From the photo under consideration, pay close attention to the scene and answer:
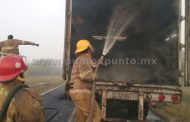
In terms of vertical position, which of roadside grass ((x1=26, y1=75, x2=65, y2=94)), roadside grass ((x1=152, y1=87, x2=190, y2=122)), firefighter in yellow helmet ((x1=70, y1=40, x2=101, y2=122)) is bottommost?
roadside grass ((x1=152, y1=87, x2=190, y2=122))

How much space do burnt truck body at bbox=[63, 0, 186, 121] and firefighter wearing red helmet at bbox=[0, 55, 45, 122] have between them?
6.58 m

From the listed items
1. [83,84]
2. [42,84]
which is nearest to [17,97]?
[83,84]

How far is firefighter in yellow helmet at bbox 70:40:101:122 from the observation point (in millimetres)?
7246

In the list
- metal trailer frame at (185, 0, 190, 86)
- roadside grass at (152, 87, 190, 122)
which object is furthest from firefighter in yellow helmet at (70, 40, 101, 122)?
roadside grass at (152, 87, 190, 122)

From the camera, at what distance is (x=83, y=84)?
24.1 feet

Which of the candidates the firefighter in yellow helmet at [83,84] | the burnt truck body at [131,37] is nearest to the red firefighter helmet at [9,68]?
the firefighter in yellow helmet at [83,84]

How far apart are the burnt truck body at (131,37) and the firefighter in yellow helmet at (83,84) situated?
7.79 ft

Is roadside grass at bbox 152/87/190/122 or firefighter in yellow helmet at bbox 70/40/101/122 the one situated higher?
firefighter in yellow helmet at bbox 70/40/101/122

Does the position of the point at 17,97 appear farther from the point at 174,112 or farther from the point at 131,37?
the point at 174,112

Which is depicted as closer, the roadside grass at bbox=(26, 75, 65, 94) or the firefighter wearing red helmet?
the firefighter wearing red helmet

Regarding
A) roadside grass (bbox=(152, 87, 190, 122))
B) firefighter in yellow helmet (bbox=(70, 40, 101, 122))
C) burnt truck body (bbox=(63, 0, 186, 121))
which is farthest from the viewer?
roadside grass (bbox=(152, 87, 190, 122))

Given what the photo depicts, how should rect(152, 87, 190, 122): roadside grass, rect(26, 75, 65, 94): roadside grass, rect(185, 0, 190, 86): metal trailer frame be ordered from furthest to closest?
rect(26, 75, 65, 94): roadside grass → rect(152, 87, 190, 122): roadside grass → rect(185, 0, 190, 86): metal trailer frame

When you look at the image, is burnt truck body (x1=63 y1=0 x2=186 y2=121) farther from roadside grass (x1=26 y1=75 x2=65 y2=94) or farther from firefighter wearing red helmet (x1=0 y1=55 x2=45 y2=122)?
firefighter wearing red helmet (x1=0 y1=55 x2=45 y2=122)

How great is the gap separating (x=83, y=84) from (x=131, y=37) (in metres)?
3.81
